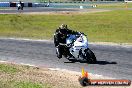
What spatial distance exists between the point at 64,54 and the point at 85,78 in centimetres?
613

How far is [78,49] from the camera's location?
732 inches

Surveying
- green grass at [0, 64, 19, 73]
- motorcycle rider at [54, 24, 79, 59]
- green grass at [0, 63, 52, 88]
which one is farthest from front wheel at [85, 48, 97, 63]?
green grass at [0, 64, 19, 73]

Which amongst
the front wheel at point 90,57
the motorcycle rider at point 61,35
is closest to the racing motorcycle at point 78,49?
the front wheel at point 90,57

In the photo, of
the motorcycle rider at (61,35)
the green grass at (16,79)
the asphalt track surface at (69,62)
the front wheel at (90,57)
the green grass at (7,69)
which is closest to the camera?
the green grass at (16,79)

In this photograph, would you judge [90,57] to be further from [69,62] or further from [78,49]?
[69,62]

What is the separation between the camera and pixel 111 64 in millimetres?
17859

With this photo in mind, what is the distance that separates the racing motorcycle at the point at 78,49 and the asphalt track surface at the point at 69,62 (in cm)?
30

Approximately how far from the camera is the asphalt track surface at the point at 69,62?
1661cm

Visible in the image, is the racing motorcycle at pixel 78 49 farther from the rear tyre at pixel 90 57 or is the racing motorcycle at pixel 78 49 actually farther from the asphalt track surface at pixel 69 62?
the asphalt track surface at pixel 69 62

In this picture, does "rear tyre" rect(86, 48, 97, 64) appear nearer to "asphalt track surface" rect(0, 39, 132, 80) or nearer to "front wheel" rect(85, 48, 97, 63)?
"front wheel" rect(85, 48, 97, 63)

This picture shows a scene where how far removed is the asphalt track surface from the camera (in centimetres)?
1661

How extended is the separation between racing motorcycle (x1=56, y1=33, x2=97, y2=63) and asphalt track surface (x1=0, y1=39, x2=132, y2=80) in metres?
0.30

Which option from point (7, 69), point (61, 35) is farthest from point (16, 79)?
point (61, 35)

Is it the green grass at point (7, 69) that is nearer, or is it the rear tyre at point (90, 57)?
the green grass at point (7, 69)
